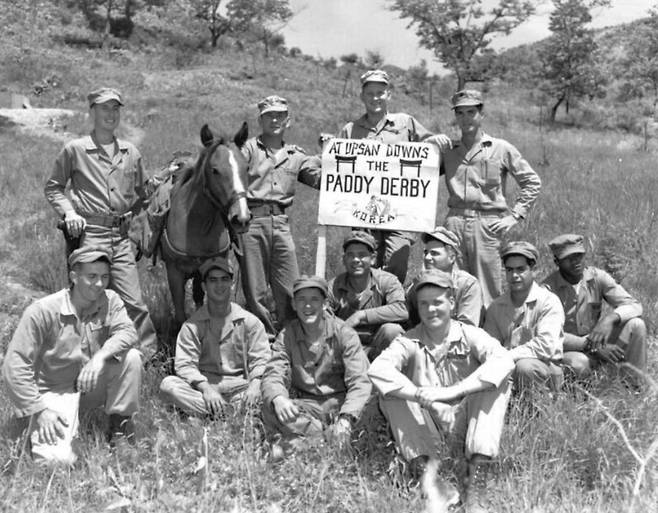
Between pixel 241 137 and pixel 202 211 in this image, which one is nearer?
pixel 241 137

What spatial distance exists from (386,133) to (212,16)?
4449cm

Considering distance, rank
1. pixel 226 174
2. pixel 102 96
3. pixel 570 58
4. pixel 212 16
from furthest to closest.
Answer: pixel 212 16 → pixel 570 58 → pixel 102 96 → pixel 226 174

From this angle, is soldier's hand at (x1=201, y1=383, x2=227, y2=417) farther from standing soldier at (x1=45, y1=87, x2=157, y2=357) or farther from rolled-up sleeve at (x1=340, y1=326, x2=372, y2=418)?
standing soldier at (x1=45, y1=87, x2=157, y2=357)

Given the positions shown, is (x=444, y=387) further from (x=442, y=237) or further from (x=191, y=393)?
(x=191, y=393)

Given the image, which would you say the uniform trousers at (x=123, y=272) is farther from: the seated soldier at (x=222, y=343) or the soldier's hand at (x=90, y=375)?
the soldier's hand at (x=90, y=375)

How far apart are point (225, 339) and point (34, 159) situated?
366 inches

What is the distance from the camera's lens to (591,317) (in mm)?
5773

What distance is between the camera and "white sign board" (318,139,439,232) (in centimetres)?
634

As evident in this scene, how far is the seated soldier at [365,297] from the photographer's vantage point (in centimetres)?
550

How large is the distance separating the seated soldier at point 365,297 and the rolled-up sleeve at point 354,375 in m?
0.55

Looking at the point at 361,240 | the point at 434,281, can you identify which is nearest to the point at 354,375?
the point at 434,281

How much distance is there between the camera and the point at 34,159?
1283 cm

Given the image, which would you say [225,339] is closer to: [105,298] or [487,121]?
[105,298]

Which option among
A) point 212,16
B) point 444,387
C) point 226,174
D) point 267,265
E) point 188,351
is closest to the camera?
point 444,387
